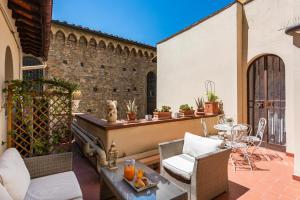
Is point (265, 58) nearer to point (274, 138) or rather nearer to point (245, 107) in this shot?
point (245, 107)

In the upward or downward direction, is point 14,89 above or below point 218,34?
below

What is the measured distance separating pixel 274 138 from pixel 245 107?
1.20 m

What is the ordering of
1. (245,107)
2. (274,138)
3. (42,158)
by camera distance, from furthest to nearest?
(245,107)
(274,138)
(42,158)

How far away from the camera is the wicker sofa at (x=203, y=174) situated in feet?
8.04

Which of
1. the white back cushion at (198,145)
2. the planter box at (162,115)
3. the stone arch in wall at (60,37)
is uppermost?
the stone arch in wall at (60,37)

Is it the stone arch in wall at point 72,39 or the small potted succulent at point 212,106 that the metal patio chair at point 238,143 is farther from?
the stone arch in wall at point 72,39

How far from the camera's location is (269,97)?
207 inches

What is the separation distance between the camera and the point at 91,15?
9.52 m

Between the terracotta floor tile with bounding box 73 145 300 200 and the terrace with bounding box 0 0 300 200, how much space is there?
0.06 feet

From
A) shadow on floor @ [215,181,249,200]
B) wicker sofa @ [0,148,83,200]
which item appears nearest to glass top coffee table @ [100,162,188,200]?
wicker sofa @ [0,148,83,200]

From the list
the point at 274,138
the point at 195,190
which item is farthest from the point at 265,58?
the point at 195,190

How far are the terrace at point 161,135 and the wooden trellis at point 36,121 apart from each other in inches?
0.7

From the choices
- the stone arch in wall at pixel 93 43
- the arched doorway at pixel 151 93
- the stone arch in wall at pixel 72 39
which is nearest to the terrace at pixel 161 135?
the stone arch in wall at pixel 72 39

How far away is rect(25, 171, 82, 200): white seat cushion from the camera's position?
2016 mm
